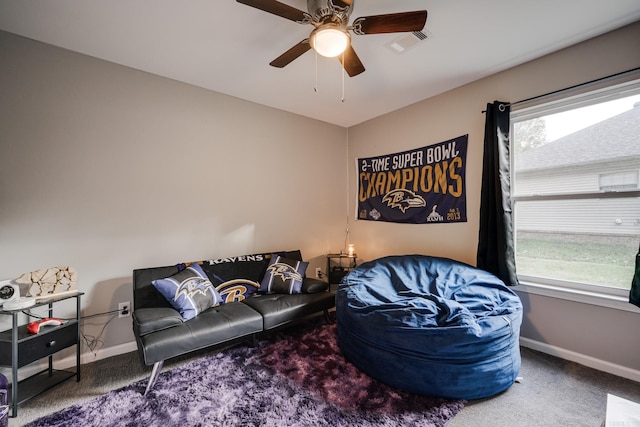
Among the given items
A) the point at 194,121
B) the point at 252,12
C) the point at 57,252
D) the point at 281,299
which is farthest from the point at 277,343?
the point at 252,12

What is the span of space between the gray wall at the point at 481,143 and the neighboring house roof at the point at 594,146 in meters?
0.37

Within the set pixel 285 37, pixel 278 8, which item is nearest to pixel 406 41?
pixel 285 37

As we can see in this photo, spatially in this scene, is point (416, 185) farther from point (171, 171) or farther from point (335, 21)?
point (171, 171)

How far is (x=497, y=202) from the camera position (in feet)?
8.13

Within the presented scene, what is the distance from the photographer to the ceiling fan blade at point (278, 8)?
1402 millimetres

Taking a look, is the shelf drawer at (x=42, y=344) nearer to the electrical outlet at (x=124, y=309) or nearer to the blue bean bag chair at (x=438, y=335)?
the electrical outlet at (x=124, y=309)

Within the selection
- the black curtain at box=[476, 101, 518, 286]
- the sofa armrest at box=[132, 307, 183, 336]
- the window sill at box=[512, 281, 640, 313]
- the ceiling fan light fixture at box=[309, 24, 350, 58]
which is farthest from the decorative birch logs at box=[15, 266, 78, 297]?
the window sill at box=[512, 281, 640, 313]

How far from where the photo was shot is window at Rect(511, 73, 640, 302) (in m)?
2.03

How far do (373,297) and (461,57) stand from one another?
220 centimetres

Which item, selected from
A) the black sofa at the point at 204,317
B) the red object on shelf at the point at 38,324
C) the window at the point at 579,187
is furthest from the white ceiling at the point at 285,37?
the red object on shelf at the point at 38,324

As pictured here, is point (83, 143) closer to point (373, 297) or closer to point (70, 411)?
point (70, 411)

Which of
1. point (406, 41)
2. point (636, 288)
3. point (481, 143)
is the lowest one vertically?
point (636, 288)

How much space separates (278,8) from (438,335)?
6.93 ft

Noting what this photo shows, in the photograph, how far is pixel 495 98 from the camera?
2623mm
